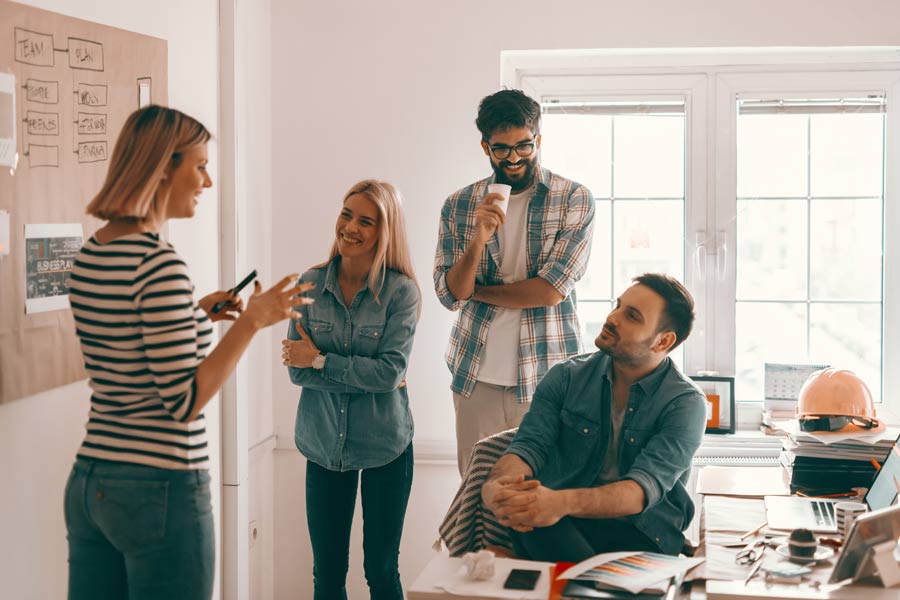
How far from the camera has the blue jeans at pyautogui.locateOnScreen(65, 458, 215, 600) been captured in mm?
1753

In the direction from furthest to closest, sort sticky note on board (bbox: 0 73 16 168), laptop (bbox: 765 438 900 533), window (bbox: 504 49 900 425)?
1. window (bbox: 504 49 900 425)
2. laptop (bbox: 765 438 900 533)
3. sticky note on board (bbox: 0 73 16 168)

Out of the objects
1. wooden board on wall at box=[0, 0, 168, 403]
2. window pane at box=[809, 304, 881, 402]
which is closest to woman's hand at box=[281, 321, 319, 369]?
wooden board on wall at box=[0, 0, 168, 403]

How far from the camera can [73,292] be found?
1.79 meters

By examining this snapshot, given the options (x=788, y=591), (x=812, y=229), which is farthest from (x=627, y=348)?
(x=812, y=229)

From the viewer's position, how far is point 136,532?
1750 millimetres

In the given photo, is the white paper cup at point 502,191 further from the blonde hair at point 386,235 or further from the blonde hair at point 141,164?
the blonde hair at point 141,164

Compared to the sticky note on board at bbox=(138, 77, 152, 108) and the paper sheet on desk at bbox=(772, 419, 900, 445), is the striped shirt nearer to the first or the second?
the paper sheet on desk at bbox=(772, 419, 900, 445)

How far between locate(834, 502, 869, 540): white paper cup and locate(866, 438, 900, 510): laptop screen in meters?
0.07

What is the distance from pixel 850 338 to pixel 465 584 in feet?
8.81

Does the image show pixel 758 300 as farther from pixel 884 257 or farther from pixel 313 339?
pixel 313 339

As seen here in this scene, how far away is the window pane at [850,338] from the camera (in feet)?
12.8

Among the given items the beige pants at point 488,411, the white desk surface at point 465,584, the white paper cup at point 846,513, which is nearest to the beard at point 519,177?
the beige pants at point 488,411

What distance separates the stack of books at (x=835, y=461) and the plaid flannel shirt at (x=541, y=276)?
0.79m

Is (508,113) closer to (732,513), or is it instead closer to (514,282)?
(514,282)
